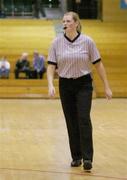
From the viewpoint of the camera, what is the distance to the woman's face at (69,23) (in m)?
5.91

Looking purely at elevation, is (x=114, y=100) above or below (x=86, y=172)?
below

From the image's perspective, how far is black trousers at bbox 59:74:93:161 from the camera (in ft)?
19.4

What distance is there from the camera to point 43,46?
2475 centimetres

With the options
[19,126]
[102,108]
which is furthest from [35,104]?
[19,126]

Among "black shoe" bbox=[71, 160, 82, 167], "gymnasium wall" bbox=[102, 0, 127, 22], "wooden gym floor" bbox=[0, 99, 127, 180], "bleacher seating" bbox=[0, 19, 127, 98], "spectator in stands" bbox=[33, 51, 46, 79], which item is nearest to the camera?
"wooden gym floor" bbox=[0, 99, 127, 180]

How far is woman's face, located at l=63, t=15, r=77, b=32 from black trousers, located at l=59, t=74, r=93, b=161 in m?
0.53

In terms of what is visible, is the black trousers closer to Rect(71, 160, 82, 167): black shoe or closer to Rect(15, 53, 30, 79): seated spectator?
Rect(71, 160, 82, 167): black shoe

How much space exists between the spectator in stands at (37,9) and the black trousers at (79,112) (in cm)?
2588

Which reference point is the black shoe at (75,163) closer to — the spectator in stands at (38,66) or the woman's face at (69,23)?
the woman's face at (69,23)

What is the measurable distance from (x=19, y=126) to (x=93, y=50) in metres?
5.42

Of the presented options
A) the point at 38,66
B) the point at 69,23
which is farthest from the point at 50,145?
the point at 38,66

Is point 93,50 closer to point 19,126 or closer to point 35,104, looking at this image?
point 19,126

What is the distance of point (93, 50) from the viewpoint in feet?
19.6

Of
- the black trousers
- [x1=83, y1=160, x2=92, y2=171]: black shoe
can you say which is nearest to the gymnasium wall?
the black trousers
